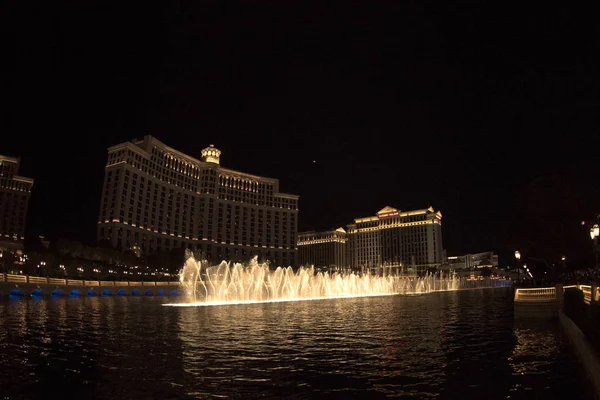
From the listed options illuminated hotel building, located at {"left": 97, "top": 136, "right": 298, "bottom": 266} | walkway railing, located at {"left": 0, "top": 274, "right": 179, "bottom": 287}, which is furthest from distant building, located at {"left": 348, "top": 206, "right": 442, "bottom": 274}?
walkway railing, located at {"left": 0, "top": 274, "right": 179, "bottom": 287}

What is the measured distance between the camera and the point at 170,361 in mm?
12102

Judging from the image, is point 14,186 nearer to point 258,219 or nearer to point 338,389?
point 258,219

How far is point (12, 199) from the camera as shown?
148m

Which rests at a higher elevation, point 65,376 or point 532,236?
point 532,236

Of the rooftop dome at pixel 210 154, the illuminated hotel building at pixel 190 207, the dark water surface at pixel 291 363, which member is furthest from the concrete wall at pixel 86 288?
the rooftop dome at pixel 210 154

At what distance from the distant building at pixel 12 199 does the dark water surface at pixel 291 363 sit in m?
152

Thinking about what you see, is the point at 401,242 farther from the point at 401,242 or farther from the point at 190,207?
the point at 190,207

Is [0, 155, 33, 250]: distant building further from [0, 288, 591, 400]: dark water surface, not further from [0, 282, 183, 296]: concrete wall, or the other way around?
[0, 288, 591, 400]: dark water surface

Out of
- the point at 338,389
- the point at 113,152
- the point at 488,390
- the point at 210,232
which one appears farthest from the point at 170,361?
the point at 210,232

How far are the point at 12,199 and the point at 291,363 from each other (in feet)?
546

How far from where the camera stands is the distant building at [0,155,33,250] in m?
146

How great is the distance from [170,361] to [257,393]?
14.1 ft

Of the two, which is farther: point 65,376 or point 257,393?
point 65,376

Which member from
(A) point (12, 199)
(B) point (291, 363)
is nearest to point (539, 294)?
(B) point (291, 363)
